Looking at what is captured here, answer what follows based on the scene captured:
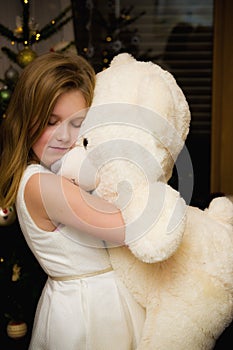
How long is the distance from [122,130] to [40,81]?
28 centimetres

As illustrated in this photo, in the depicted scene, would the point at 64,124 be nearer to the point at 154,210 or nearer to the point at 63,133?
the point at 63,133

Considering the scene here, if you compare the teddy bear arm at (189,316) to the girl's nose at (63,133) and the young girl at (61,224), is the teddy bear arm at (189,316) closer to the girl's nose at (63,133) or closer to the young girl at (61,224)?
the young girl at (61,224)

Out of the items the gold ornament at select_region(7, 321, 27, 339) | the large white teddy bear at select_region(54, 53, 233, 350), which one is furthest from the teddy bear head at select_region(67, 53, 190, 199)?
the gold ornament at select_region(7, 321, 27, 339)

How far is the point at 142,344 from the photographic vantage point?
1493 millimetres

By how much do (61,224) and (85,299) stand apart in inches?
8.3

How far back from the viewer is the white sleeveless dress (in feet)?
5.07

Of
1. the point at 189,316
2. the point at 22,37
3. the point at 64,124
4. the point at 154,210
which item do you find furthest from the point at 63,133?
the point at 22,37

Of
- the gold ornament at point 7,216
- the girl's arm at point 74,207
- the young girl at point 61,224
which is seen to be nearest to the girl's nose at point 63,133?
the young girl at point 61,224

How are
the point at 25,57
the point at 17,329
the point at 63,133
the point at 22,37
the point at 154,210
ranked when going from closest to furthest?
1. the point at 154,210
2. the point at 63,133
3. the point at 25,57
4. the point at 22,37
5. the point at 17,329

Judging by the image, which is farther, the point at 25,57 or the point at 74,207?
the point at 25,57

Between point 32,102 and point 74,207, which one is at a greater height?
point 32,102

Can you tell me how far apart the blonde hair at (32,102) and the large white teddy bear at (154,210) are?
70 millimetres

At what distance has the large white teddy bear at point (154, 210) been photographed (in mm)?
1384

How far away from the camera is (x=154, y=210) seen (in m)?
1.38
